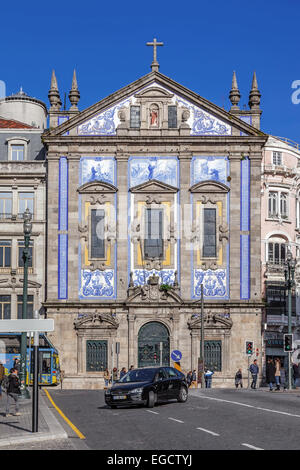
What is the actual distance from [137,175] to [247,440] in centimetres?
4223

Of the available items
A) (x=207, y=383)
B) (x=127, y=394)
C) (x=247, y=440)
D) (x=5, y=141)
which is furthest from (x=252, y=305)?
(x=247, y=440)

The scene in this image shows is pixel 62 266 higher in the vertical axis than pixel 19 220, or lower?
lower

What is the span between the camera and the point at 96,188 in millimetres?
61344

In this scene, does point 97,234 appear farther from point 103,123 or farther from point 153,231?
point 103,123

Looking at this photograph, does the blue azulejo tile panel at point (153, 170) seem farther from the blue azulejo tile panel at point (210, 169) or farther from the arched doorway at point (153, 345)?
the arched doorway at point (153, 345)

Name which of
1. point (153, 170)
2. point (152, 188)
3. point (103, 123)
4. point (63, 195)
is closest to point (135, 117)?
point (103, 123)

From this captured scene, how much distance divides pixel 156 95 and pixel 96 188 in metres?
7.56

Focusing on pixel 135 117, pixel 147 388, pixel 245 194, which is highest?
pixel 135 117

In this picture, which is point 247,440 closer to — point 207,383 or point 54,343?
point 207,383

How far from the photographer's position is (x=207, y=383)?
56531 mm

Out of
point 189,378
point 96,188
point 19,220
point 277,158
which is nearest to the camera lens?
point 189,378

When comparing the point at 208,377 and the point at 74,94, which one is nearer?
the point at 208,377

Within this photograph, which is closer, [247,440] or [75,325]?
[247,440]

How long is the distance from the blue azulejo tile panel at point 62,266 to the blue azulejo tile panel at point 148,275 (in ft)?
15.0
